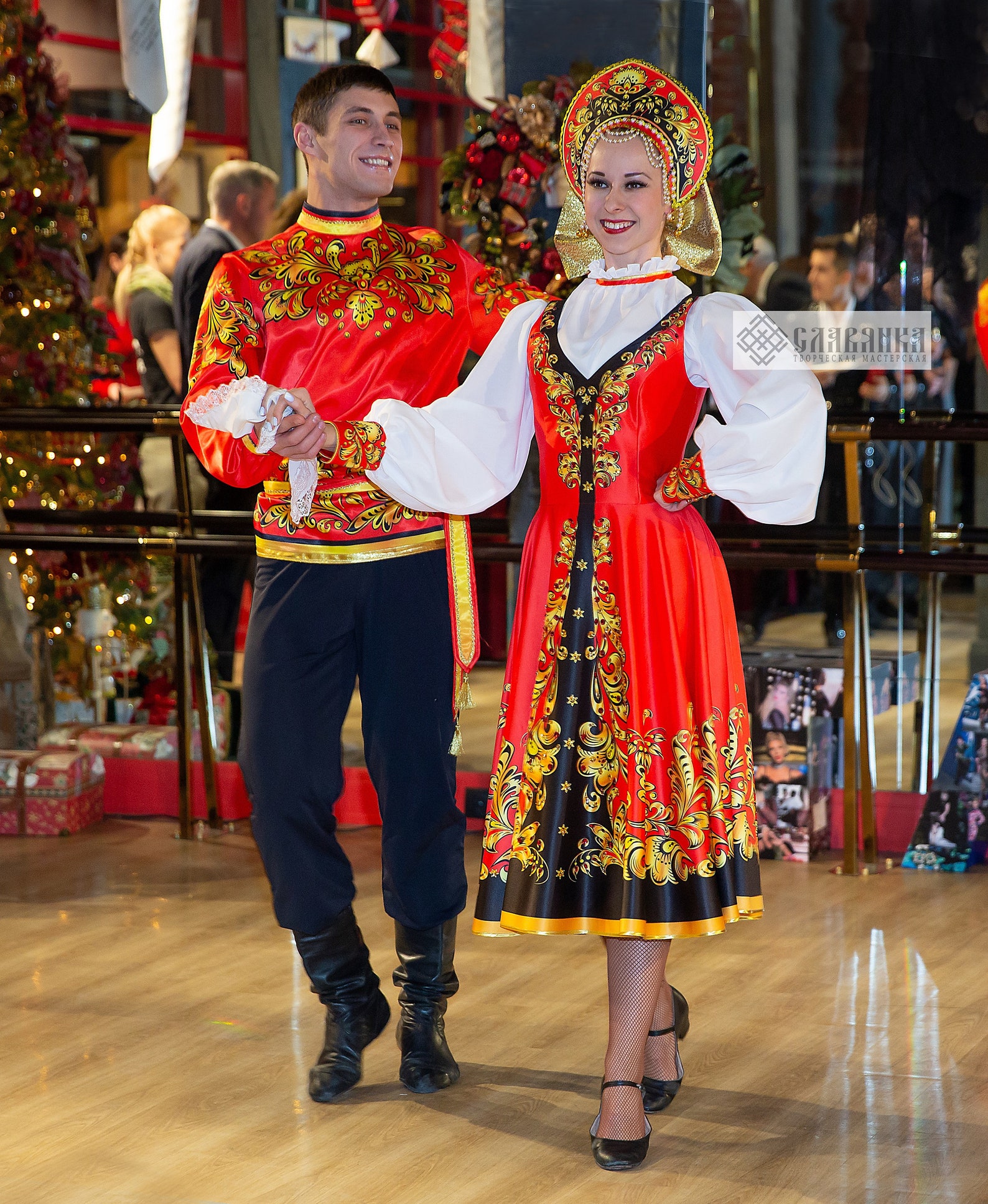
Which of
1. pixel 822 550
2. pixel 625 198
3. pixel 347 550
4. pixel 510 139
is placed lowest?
pixel 822 550

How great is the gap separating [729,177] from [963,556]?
121 cm

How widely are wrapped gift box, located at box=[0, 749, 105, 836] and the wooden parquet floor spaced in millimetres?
496

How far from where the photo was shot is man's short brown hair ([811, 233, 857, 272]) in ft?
13.2

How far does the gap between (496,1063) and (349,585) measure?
0.79 metres

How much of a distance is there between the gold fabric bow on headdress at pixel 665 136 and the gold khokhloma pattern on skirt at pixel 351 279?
29 cm

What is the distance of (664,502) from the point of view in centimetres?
212

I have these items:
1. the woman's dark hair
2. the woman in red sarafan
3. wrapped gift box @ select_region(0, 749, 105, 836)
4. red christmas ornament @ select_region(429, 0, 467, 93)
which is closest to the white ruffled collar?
the woman in red sarafan

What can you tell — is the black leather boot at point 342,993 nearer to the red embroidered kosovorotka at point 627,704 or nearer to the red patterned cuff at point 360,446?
the red embroidered kosovorotka at point 627,704

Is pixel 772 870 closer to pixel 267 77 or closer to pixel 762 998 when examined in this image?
pixel 762 998

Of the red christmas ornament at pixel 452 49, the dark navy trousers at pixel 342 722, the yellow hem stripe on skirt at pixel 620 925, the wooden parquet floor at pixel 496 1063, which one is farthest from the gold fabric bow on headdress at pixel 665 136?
the red christmas ornament at pixel 452 49

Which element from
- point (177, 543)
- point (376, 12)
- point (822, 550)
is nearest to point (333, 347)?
point (822, 550)

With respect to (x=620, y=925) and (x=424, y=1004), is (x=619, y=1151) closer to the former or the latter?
(x=620, y=925)

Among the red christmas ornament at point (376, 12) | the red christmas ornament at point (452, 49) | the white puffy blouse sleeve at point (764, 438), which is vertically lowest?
the white puffy blouse sleeve at point (764, 438)

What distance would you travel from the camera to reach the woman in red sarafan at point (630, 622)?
6.92ft
